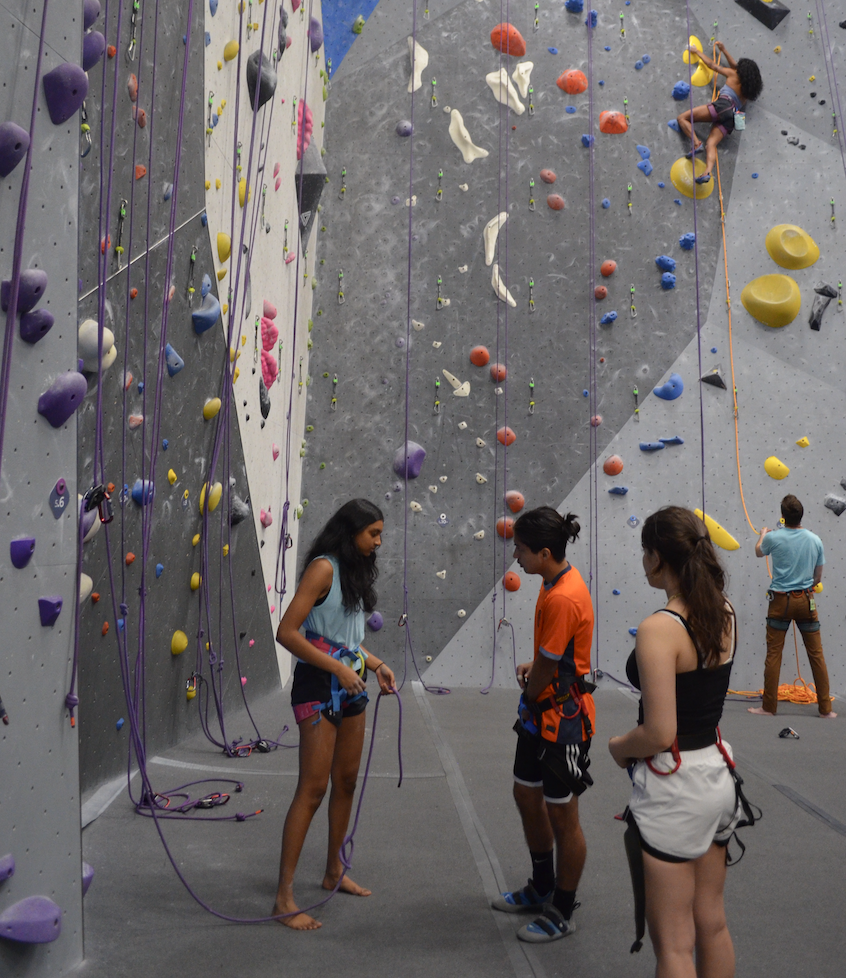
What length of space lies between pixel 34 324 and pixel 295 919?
1380mm

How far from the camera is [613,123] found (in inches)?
228

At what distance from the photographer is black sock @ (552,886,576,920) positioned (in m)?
1.98

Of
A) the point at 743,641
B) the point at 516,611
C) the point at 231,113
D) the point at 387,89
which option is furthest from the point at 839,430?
the point at 231,113

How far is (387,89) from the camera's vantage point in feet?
19.0

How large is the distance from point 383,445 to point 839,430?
2.88m

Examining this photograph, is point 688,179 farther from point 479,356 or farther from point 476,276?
point 479,356

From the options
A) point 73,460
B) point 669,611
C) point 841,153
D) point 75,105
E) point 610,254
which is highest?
point 841,153

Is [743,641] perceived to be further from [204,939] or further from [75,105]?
[75,105]

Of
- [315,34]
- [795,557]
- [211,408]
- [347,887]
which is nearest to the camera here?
[347,887]

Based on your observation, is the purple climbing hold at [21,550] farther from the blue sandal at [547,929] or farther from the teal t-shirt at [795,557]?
the teal t-shirt at [795,557]

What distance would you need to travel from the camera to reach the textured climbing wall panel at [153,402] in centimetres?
253

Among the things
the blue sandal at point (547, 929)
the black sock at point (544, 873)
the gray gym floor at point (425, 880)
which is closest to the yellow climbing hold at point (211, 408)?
the gray gym floor at point (425, 880)

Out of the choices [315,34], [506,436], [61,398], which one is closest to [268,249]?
[315,34]

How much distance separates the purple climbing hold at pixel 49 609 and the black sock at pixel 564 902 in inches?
48.7
